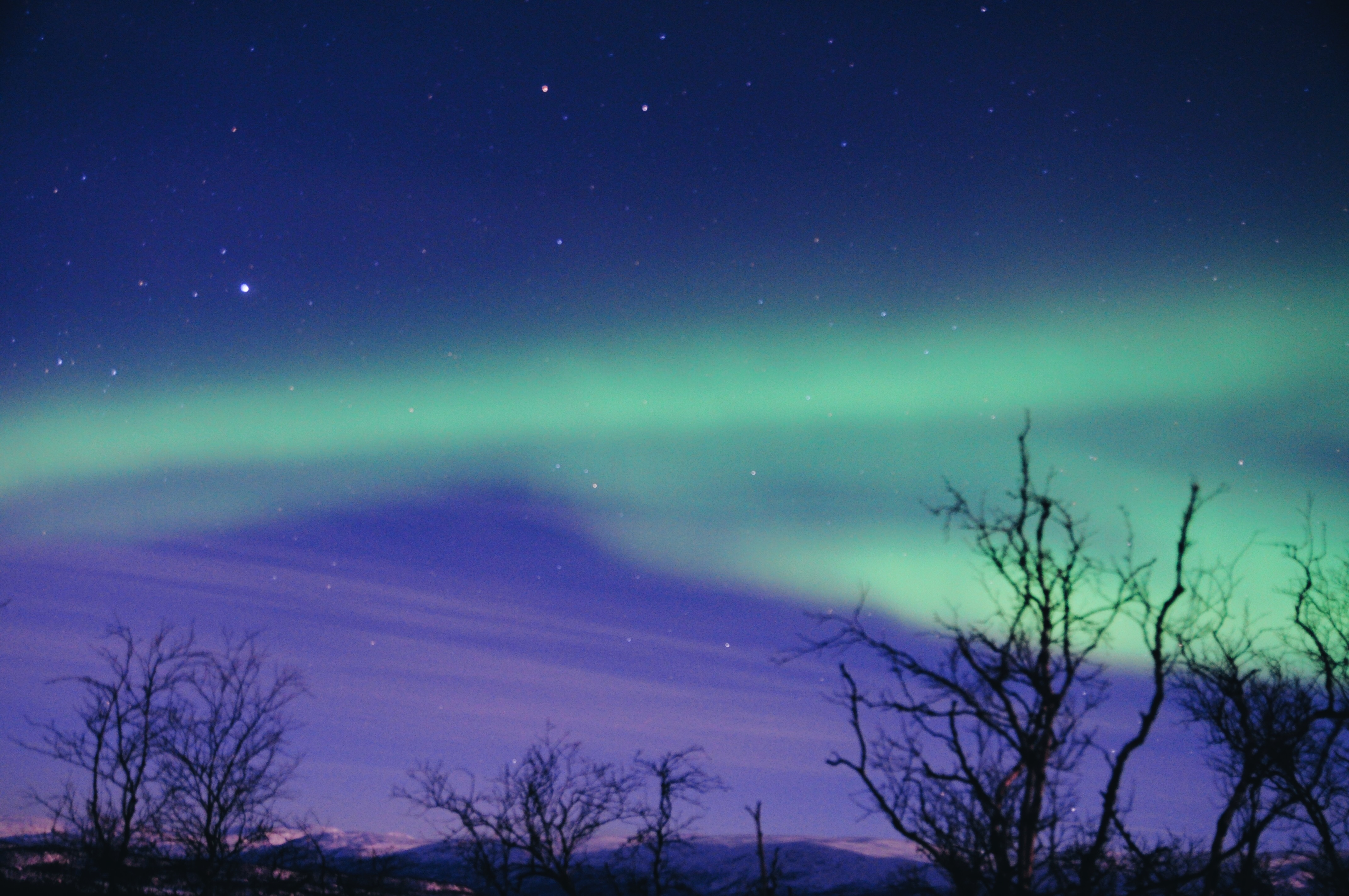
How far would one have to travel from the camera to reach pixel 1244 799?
7.32 meters

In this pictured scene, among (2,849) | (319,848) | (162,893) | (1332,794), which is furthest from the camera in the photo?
(2,849)

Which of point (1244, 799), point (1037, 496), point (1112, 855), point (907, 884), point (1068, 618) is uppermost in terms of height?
point (1037, 496)

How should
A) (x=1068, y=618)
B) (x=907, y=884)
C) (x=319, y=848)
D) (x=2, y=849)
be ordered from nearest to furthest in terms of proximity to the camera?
1. (x=1068, y=618)
2. (x=907, y=884)
3. (x=319, y=848)
4. (x=2, y=849)

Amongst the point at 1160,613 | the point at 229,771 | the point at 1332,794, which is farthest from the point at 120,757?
the point at 1332,794

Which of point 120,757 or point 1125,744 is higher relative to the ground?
point 1125,744

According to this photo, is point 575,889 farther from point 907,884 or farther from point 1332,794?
point 1332,794

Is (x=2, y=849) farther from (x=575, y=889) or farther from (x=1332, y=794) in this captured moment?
(x=1332, y=794)

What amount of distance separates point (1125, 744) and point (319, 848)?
16585 millimetres

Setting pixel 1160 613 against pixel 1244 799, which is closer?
pixel 1160 613

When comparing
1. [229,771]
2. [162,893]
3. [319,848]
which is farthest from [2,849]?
[319,848]

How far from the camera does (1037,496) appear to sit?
7.20 m

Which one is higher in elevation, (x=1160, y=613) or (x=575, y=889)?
(x=1160, y=613)

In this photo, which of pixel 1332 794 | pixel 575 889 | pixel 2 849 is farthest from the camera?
pixel 2 849

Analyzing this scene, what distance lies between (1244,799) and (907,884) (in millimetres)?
3985
